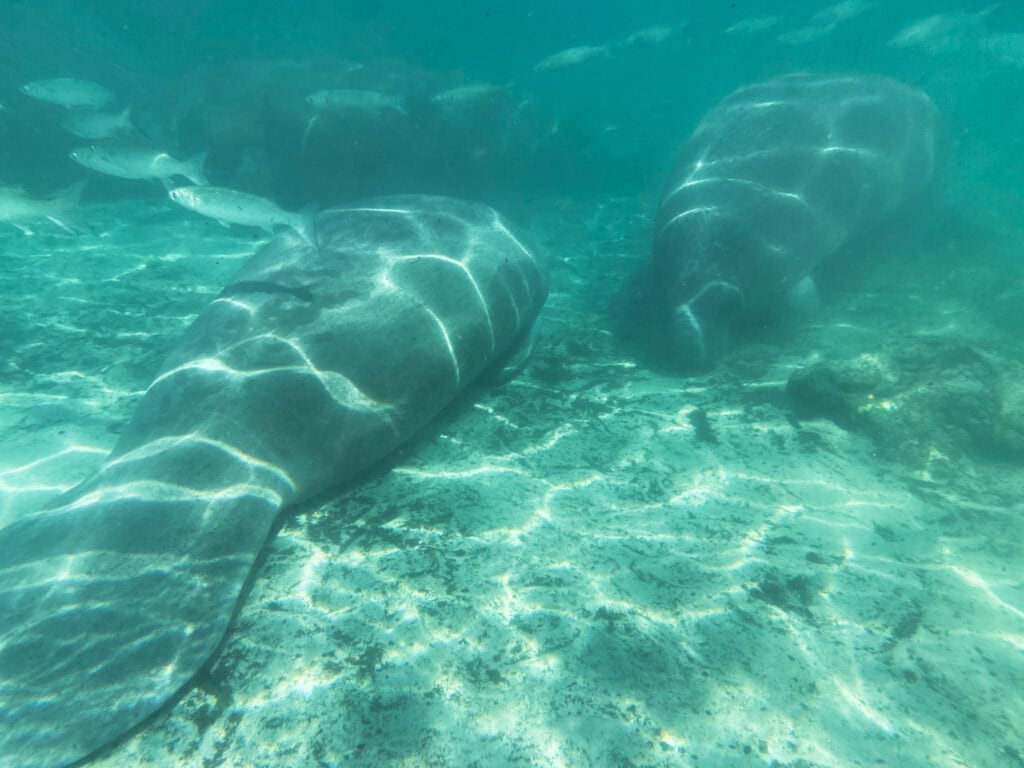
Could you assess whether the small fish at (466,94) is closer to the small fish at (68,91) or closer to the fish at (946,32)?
the small fish at (68,91)

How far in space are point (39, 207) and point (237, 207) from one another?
7.64 m

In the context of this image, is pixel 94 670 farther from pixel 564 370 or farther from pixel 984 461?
pixel 984 461

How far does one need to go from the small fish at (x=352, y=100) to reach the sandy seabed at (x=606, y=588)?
6.47m

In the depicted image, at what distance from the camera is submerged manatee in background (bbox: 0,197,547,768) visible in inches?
108

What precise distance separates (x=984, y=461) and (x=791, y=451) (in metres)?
1.79

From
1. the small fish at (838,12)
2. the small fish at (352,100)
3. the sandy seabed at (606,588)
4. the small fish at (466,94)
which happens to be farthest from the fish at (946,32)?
the sandy seabed at (606,588)

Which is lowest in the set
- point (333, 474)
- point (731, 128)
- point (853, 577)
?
point (333, 474)

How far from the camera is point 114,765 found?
8.01 feet

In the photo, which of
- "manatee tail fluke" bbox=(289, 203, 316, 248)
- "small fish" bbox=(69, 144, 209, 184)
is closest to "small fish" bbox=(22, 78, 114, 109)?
"small fish" bbox=(69, 144, 209, 184)

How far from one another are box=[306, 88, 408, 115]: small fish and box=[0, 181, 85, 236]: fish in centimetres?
509

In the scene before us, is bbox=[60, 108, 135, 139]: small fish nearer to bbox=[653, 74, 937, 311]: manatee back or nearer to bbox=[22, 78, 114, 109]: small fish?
bbox=[22, 78, 114, 109]: small fish

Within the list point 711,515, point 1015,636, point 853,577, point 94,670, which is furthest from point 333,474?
point 1015,636

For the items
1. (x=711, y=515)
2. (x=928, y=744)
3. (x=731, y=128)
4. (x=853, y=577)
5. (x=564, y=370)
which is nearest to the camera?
(x=928, y=744)

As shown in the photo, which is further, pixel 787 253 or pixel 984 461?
pixel 787 253
